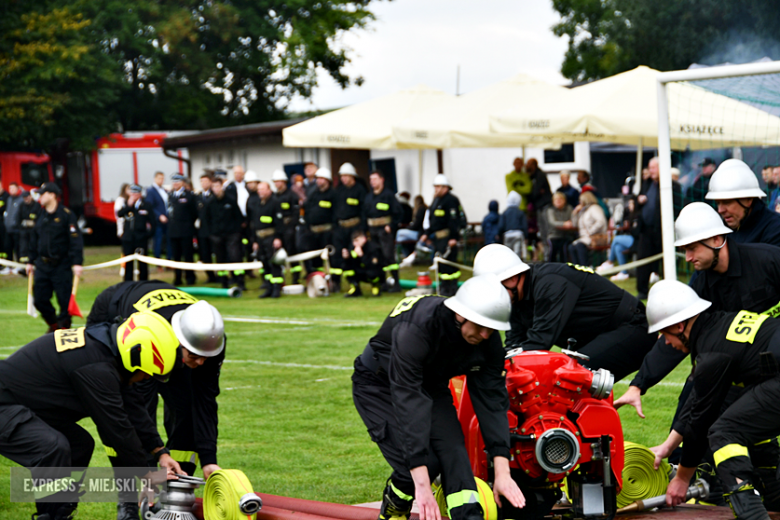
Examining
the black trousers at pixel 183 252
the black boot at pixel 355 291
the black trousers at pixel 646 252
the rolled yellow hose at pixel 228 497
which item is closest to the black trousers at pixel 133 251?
the black trousers at pixel 183 252

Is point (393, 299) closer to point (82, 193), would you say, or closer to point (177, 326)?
point (177, 326)

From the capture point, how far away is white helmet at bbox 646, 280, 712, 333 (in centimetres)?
473

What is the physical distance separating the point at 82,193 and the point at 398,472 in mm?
28265

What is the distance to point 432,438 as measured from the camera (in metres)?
4.57

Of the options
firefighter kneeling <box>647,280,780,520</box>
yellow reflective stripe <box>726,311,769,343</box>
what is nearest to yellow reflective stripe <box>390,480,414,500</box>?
firefighter kneeling <box>647,280,780,520</box>

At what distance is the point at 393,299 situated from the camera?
1547cm

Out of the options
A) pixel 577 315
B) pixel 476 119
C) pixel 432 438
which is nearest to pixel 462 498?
pixel 432 438

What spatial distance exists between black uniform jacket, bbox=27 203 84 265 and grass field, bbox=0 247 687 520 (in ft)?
4.01

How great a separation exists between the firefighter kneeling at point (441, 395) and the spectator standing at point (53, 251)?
859 cm

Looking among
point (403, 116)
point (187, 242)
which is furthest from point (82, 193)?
point (403, 116)

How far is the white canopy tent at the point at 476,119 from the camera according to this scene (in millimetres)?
15906

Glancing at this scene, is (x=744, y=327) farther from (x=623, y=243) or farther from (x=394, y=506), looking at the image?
(x=623, y=243)

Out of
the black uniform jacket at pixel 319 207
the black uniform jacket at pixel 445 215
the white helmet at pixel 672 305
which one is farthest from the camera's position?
the black uniform jacket at pixel 319 207

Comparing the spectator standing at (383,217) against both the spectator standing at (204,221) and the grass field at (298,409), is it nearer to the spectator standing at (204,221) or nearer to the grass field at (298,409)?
the grass field at (298,409)
